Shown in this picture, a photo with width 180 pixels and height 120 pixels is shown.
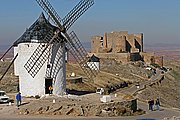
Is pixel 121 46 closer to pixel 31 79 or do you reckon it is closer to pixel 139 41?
pixel 139 41

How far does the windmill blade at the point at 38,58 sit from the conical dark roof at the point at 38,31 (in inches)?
22.4

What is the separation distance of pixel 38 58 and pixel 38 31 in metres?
2.46

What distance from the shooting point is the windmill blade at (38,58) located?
33000mm

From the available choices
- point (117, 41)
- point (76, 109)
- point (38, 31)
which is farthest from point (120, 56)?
point (76, 109)

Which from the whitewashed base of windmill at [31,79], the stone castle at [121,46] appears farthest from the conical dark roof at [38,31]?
the stone castle at [121,46]

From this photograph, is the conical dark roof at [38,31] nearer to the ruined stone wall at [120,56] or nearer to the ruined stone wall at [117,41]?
the ruined stone wall at [120,56]

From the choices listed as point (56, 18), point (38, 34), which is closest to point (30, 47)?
point (38, 34)

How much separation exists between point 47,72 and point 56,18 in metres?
4.59

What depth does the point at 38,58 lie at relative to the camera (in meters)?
32.9

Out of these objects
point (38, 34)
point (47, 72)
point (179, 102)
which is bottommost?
point (179, 102)

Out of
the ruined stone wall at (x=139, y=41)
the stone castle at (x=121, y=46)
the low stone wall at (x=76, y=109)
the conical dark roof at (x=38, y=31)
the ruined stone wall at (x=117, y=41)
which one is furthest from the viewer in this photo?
the ruined stone wall at (x=139, y=41)

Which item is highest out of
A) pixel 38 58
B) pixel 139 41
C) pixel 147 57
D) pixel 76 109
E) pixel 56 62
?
pixel 139 41

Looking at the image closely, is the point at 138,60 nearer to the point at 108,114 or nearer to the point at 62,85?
the point at 62,85

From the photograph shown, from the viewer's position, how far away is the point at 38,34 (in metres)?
33.8
